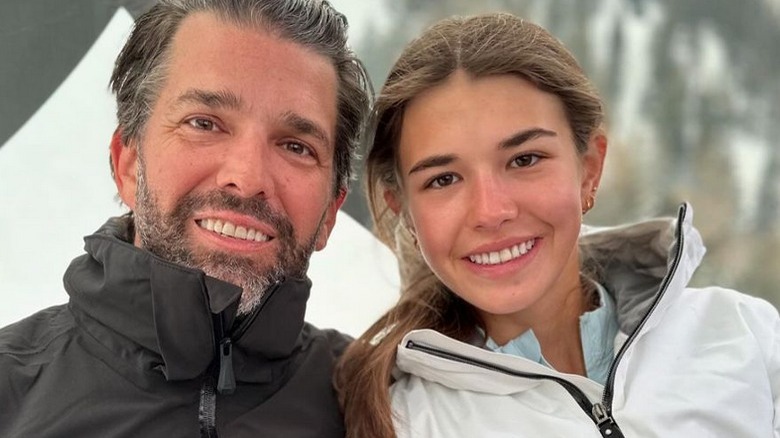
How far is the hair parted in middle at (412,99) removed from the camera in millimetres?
1590

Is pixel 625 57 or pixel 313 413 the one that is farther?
pixel 625 57

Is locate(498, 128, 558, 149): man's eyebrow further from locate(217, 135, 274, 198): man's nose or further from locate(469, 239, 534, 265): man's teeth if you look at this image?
locate(217, 135, 274, 198): man's nose

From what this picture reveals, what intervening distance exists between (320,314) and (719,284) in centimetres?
116

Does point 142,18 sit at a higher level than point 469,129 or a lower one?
higher

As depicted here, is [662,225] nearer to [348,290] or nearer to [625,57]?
[625,57]

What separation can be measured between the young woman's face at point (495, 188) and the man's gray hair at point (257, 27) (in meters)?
0.23

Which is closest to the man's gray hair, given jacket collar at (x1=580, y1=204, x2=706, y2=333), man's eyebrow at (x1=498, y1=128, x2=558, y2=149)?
man's eyebrow at (x1=498, y1=128, x2=558, y2=149)

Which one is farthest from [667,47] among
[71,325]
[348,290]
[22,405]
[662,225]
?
[22,405]

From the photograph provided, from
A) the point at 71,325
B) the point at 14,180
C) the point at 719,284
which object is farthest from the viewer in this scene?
the point at 719,284

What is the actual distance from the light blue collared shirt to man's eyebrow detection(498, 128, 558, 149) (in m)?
0.46

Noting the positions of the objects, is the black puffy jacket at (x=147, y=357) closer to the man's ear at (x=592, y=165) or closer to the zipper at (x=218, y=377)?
the zipper at (x=218, y=377)

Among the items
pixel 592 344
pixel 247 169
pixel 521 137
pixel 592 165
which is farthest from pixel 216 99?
pixel 592 344

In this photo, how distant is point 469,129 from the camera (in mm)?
1530

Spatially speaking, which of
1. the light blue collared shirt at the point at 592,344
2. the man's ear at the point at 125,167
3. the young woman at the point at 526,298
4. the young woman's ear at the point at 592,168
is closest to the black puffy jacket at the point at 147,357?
the man's ear at the point at 125,167
